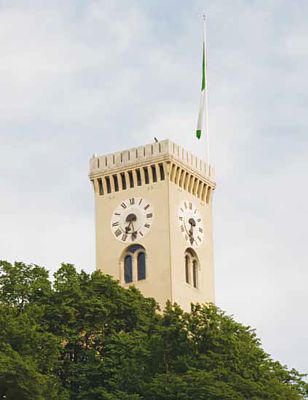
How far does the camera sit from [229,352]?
176 ft

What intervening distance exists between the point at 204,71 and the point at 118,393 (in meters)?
35.2

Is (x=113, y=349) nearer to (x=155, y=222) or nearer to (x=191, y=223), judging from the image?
(x=155, y=222)

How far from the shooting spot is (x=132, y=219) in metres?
75.8

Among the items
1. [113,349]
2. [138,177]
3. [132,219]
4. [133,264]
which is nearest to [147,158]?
[138,177]

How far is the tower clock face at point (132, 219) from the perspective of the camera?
75438 millimetres

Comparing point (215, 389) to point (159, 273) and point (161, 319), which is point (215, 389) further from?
point (159, 273)

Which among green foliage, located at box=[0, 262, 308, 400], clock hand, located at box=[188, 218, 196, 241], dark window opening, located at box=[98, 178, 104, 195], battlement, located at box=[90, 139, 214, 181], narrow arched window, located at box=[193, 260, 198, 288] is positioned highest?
battlement, located at box=[90, 139, 214, 181]

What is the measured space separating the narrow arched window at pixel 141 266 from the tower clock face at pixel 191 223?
280 cm

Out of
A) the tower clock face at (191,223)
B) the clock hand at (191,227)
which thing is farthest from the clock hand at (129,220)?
the clock hand at (191,227)

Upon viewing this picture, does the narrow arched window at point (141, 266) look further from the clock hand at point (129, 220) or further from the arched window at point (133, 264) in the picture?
the clock hand at point (129, 220)

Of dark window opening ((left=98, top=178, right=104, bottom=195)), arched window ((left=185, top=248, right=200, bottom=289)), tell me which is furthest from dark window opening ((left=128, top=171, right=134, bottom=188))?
arched window ((left=185, top=248, right=200, bottom=289))

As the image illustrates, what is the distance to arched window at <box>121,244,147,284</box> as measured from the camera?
74750mm

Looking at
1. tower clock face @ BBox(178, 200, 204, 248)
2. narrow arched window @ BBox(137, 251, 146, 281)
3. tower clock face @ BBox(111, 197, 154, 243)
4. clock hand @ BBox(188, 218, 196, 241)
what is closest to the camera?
narrow arched window @ BBox(137, 251, 146, 281)

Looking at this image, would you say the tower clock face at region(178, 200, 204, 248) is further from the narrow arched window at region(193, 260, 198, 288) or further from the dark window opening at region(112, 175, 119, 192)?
the dark window opening at region(112, 175, 119, 192)
